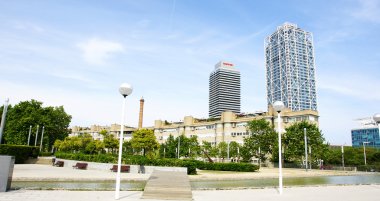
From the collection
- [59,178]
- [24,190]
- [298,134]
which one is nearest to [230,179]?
[59,178]

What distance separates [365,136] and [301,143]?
143m

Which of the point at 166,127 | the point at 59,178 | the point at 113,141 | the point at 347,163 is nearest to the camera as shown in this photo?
the point at 59,178

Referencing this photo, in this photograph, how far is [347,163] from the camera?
77812 millimetres

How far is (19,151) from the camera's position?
36781 millimetres

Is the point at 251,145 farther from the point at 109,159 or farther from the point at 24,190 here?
the point at 24,190

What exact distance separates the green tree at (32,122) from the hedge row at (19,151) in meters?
26.9

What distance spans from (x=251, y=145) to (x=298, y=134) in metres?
11.0

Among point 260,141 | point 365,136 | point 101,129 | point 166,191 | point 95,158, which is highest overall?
point 365,136

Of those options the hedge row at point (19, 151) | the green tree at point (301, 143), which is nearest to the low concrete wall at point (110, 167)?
the hedge row at point (19, 151)

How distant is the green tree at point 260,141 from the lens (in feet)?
210

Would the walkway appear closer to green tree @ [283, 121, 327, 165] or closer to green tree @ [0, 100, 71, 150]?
green tree @ [283, 121, 327, 165]

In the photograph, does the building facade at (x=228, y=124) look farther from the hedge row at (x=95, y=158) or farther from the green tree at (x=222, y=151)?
the hedge row at (x=95, y=158)

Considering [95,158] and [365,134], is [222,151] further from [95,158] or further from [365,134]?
[365,134]

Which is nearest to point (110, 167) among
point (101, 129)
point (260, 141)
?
point (260, 141)
